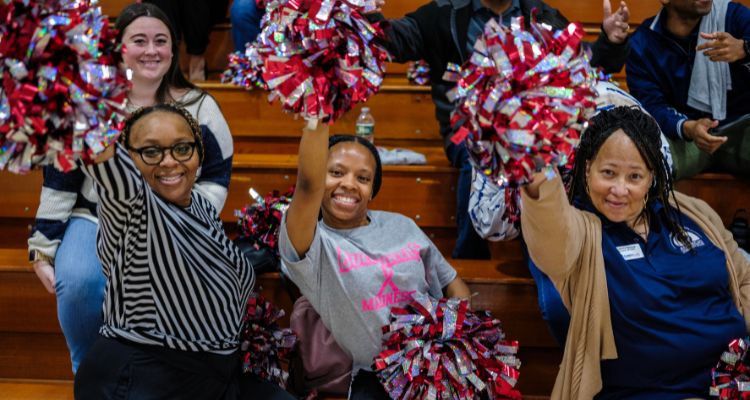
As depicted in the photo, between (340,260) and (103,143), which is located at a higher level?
(103,143)

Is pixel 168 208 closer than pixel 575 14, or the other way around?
pixel 168 208

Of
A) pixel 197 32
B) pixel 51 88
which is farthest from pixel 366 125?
pixel 51 88

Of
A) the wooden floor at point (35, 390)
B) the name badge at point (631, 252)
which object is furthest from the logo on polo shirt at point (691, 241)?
the wooden floor at point (35, 390)

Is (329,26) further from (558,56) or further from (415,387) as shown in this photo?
(415,387)

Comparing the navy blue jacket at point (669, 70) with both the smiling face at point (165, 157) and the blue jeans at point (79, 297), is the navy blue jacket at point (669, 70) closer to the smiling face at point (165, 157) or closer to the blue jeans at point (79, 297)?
the smiling face at point (165, 157)

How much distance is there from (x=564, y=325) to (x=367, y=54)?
0.98 m

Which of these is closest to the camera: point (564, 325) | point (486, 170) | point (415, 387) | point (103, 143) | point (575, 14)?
point (103, 143)

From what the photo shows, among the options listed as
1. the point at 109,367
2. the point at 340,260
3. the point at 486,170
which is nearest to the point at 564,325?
the point at 340,260

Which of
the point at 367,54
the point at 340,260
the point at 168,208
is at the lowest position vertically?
the point at 340,260

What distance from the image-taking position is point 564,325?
216cm

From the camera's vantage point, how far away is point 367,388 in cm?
211

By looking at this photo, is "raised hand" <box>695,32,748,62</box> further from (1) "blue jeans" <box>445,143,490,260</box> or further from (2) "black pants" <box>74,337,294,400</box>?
(2) "black pants" <box>74,337,294,400</box>

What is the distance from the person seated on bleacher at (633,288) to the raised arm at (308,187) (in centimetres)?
56

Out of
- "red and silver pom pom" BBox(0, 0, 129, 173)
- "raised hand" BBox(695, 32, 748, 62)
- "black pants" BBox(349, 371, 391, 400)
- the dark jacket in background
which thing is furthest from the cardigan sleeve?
"raised hand" BBox(695, 32, 748, 62)
